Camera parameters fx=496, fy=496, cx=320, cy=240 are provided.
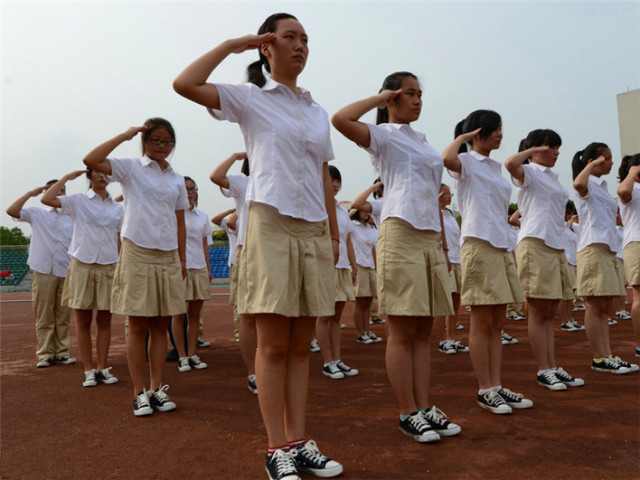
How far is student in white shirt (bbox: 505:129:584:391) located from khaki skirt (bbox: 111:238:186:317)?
3108mm

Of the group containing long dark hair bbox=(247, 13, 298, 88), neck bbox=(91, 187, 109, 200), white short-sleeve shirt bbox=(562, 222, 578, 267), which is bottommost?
white short-sleeve shirt bbox=(562, 222, 578, 267)

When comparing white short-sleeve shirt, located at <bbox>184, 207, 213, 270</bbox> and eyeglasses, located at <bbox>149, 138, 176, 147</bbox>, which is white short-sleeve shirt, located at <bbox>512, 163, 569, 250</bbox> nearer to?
eyeglasses, located at <bbox>149, 138, 176, 147</bbox>

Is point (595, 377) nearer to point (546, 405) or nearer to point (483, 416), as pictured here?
point (546, 405)

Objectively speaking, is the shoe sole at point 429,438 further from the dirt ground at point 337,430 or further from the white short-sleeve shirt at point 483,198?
the white short-sleeve shirt at point 483,198

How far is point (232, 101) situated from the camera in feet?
8.86

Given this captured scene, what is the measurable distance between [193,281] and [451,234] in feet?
13.5

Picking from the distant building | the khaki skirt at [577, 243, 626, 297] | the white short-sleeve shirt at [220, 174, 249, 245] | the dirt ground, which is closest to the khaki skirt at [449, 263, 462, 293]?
the dirt ground

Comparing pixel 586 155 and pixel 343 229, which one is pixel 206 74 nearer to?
pixel 343 229

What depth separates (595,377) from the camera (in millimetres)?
4852

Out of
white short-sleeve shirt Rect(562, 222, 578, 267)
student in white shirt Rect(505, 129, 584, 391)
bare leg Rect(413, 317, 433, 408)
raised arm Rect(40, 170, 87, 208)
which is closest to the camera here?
bare leg Rect(413, 317, 433, 408)

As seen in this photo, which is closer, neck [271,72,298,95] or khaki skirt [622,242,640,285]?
neck [271,72,298,95]

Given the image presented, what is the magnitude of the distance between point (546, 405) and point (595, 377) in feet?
4.13

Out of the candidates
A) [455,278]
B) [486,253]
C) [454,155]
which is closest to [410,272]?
[486,253]

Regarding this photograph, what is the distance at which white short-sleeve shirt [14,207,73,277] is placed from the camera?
6.82 meters
